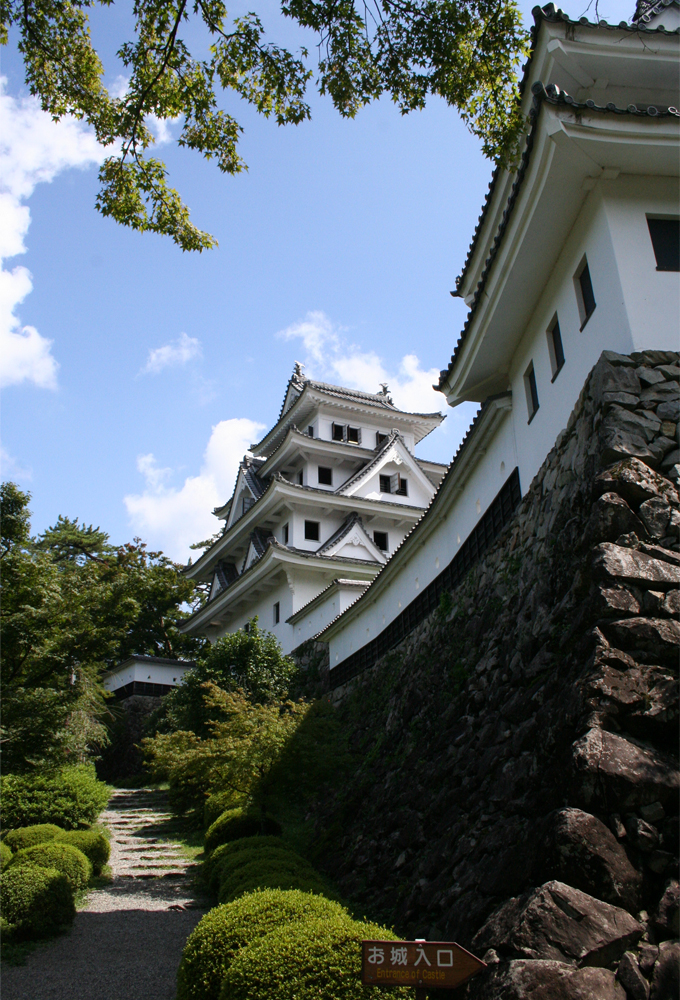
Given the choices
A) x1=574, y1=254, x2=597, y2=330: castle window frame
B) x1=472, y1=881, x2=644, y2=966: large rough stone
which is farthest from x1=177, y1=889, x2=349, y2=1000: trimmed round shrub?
x1=574, y1=254, x2=597, y2=330: castle window frame

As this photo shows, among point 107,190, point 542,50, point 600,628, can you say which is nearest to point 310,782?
point 600,628

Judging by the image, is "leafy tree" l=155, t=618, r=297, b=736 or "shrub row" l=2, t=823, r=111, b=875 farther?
"leafy tree" l=155, t=618, r=297, b=736

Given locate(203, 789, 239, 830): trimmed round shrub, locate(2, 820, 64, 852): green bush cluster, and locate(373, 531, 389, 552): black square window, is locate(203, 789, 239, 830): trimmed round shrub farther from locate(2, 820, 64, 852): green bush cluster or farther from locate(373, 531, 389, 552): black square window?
locate(373, 531, 389, 552): black square window

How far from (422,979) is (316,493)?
2323 cm

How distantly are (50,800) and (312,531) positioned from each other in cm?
1507

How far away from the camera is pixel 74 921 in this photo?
11.2 metres

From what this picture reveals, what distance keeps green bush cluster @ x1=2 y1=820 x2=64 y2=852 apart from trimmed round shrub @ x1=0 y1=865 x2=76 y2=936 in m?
1.74

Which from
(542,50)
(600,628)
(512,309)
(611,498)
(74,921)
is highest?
(542,50)

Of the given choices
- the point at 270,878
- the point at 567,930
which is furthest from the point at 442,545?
the point at 567,930

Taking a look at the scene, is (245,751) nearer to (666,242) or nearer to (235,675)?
(235,675)

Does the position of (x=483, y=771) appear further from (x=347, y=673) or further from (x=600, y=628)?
(x=347, y=673)

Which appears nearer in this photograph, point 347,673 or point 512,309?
point 512,309

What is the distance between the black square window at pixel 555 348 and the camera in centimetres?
927

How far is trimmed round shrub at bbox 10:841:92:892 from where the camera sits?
11523 millimetres
